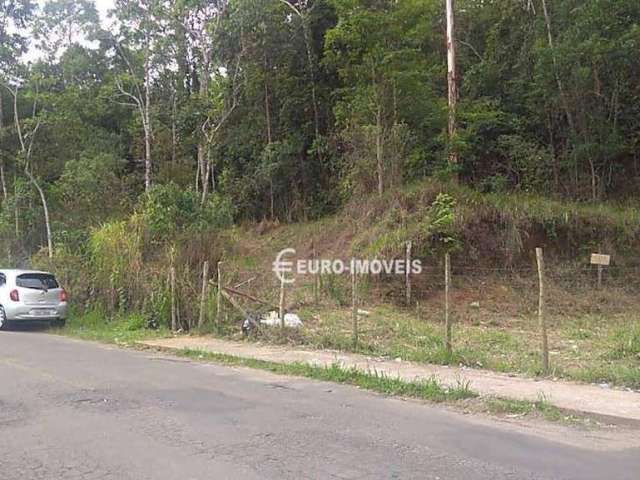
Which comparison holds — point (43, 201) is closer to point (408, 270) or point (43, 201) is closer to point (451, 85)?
point (408, 270)

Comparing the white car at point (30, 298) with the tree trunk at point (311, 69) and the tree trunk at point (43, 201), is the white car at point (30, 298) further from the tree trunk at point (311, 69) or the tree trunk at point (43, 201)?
the tree trunk at point (311, 69)

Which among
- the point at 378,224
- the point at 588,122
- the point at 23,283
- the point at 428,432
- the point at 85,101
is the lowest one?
the point at 428,432

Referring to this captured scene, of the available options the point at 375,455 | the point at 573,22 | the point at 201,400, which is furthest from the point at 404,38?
the point at 375,455

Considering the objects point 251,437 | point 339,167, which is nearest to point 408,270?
point 339,167

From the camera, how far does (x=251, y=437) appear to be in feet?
21.1

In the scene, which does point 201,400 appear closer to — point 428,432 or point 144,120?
point 428,432

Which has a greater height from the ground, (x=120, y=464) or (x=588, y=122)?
(x=588, y=122)

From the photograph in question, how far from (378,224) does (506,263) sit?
171 inches

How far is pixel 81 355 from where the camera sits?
1237cm

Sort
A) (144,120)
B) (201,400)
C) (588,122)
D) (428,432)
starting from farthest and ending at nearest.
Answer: (144,120)
(588,122)
(201,400)
(428,432)

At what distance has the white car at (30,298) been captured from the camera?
16.9 metres

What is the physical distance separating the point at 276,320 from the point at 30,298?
704 centimetres

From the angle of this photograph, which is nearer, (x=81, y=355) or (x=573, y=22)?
(x=81, y=355)

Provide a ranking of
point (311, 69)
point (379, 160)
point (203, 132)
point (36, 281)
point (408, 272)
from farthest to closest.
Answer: point (311, 69)
point (203, 132)
point (379, 160)
point (408, 272)
point (36, 281)
